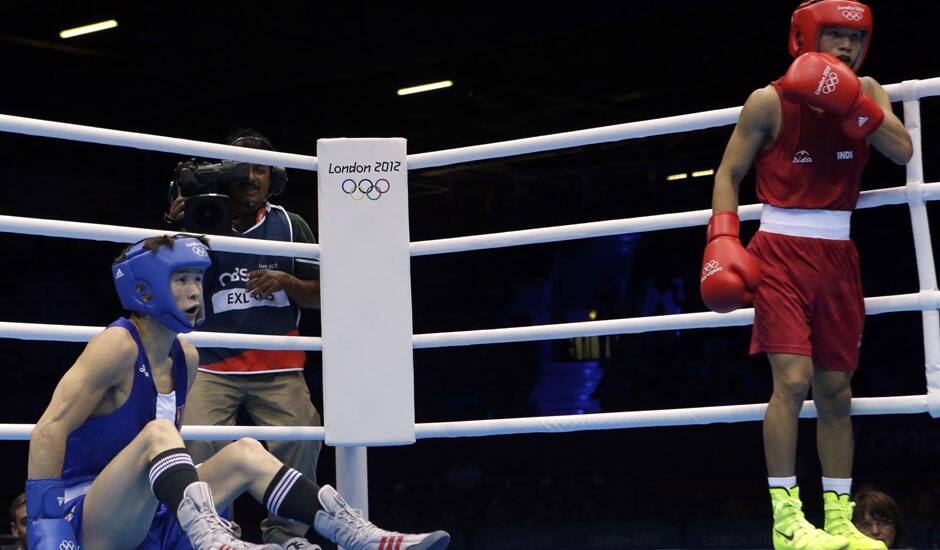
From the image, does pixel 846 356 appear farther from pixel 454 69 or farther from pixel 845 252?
pixel 454 69

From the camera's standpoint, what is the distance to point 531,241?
3178mm

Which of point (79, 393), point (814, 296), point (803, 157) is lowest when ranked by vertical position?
point (79, 393)

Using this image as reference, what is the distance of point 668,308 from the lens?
11375 millimetres

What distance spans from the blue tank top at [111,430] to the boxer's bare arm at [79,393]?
0.04m

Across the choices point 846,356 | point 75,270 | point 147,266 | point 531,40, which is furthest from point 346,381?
point 75,270

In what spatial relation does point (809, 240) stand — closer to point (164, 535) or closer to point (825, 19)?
point (825, 19)

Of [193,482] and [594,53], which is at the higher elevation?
[594,53]

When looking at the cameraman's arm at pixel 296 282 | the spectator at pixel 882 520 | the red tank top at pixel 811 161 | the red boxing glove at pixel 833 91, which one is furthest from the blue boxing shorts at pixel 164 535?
the spectator at pixel 882 520

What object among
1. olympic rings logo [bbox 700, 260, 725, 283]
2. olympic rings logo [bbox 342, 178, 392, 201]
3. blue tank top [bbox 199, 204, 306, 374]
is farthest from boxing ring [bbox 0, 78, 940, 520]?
blue tank top [bbox 199, 204, 306, 374]

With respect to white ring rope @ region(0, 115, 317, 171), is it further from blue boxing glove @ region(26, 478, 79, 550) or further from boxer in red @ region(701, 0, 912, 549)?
boxer in red @ region(701, 0, 912, 549)

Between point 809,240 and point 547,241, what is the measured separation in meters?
0.72

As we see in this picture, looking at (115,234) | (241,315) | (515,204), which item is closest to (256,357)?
(241,315)

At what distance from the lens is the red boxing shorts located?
9.09 feet

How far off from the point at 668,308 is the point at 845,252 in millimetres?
8620
